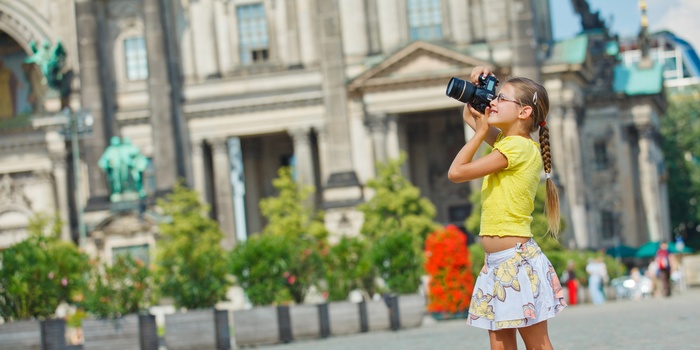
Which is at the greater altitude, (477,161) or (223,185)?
(223,185)

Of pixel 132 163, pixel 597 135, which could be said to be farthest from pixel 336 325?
pixel 597 135

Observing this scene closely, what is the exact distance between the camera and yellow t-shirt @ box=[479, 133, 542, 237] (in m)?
8.81

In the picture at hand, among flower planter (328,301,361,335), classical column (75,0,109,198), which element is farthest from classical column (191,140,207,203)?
flower planter (328,301,361,335)

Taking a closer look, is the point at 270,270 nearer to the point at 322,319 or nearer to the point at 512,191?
the point at 322,319

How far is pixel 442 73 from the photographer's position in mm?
56406

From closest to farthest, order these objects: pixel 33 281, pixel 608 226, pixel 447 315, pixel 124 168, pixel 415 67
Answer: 1. pixel 33 281
2. pixel 447 315
3. pixel 124 168
4. pixel 415 67
5. pixel 608 226

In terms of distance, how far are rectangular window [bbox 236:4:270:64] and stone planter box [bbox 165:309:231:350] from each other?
3539 centimetres

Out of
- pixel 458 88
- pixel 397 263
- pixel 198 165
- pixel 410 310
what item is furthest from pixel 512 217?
pixel 198 165

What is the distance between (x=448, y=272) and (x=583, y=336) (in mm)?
12808

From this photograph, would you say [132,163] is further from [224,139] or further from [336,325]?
[336,325]

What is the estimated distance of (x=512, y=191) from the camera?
8.87 meters

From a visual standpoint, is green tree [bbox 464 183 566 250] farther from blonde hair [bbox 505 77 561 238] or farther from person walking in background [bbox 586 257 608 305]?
blonde hair [bbox 505 77 561 238]

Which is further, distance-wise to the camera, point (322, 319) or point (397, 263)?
point (397, 263)

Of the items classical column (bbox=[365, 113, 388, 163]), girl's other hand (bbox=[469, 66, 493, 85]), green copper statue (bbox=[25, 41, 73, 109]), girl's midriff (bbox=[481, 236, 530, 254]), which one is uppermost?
green copper statue (bbox=[25, 41, 73, 109])
